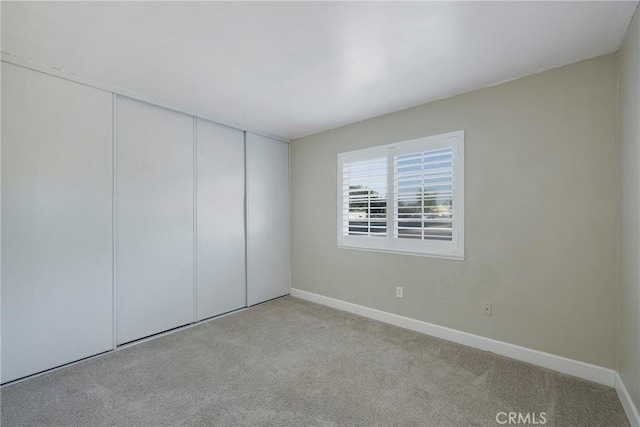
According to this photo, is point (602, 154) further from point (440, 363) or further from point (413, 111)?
point (440, 363)

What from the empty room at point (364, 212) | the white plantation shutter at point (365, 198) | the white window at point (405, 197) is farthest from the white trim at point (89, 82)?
the white window at point (405, 197)

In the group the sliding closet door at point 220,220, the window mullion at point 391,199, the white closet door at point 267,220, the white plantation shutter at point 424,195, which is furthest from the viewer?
the white closet door at point 267,220

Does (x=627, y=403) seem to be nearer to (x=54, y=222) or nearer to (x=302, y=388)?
(x=302, y=388)

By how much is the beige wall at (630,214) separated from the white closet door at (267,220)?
3.63m

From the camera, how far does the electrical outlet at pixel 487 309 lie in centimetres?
266

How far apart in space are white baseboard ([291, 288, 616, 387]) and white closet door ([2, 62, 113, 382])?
2.76 metres

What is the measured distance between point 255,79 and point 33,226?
215cm

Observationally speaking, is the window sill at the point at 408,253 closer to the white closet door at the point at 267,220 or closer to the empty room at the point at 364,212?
the empty room at the point at 364,212

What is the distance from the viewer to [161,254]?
3.07 meters

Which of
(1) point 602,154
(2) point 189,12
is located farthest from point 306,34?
(1) point 602,154

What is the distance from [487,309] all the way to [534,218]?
3.04 ft

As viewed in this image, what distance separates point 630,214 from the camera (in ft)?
5.95

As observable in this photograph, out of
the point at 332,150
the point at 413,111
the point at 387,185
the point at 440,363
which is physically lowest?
the point at 440,363

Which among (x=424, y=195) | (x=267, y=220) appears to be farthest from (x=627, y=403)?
(x=267, y=220)
